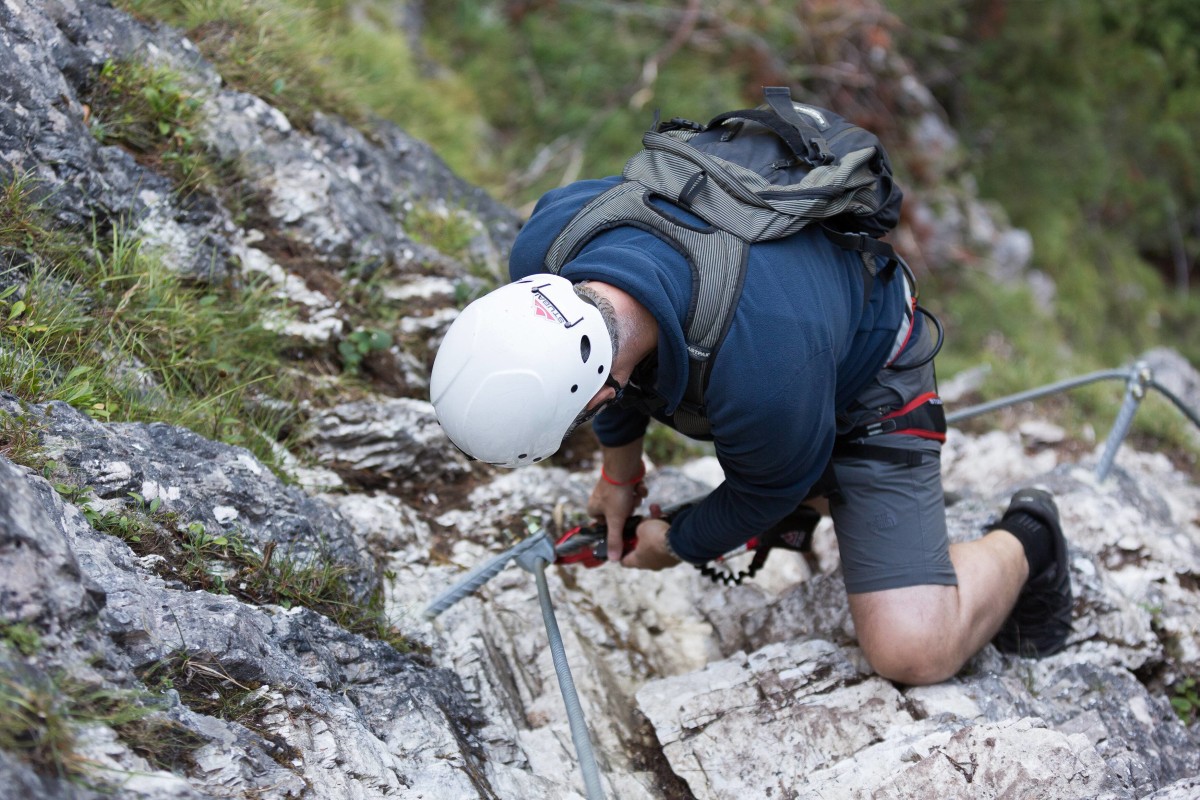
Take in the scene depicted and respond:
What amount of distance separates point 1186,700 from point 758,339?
2.63m

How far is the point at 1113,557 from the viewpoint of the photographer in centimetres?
411

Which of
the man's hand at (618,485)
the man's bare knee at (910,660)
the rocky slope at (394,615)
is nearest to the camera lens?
the rocky slope at (394,615)

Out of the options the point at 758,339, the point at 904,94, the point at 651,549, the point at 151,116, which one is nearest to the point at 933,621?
the point at 651,549

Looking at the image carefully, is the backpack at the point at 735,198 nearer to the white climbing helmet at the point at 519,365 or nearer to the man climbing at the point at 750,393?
the man climbing at the point at 750,393

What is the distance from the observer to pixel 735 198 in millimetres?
2570

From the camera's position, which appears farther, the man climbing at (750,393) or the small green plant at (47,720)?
the man climbing at (750,393)

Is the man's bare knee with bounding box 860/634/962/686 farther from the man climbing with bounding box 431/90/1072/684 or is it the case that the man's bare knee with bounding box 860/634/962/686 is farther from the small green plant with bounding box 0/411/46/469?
the small green plant with bounding box 0/411/46/469

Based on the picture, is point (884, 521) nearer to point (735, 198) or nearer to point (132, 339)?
point (735, 198)

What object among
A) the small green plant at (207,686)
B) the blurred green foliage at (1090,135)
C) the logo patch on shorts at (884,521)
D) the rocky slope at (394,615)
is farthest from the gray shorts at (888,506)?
the blurred green foliage at (1090,135)

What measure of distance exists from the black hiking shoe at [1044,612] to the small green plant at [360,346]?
2.86 metres

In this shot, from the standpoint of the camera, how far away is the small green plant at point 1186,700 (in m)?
3.57

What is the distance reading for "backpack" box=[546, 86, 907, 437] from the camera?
96.0 inches

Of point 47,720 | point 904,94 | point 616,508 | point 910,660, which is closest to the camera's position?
point 47,720

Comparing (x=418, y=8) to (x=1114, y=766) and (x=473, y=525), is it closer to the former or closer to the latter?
(x=473, y=525)
